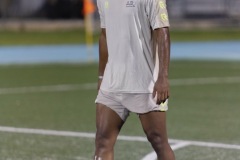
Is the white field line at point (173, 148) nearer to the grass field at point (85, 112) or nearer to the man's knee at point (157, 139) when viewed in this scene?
the grass field at point (85, 112)

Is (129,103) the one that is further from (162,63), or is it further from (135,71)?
(162,63)

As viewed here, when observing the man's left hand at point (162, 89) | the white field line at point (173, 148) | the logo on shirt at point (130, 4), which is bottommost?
the white field line at point (173, 148)

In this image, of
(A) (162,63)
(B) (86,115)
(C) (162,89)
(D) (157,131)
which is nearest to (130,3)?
(A) (162,63)

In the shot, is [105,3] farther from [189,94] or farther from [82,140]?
[189,94]

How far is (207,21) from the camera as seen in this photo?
43.3m

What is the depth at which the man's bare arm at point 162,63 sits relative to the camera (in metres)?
6.19

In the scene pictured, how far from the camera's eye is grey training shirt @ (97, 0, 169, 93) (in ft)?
20.6

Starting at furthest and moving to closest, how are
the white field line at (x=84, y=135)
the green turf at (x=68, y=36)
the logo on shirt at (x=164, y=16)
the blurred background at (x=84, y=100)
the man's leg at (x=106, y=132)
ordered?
1. the green turf at (x=68, y=36)
2. the white field line at (x=84, y=135)
3. the blurred background at (x=84, y=100)
4. the man's leg at (x=106, y=132)
5. the logo on shirt at (x=164, y=16)

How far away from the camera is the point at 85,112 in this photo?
12.5 m

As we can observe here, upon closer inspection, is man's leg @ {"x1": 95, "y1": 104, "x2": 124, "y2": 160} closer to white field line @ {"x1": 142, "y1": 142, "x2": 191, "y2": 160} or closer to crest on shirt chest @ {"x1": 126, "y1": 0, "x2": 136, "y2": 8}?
crest on shirt chest @ {"x1": 126, "y1": 0, "x2": 136, "y2": 8}

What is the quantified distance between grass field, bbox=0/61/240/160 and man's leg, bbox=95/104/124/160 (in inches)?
93.8

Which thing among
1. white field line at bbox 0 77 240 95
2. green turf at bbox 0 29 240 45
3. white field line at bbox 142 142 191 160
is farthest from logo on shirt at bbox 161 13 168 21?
green turf at bbox 0 29 240 45

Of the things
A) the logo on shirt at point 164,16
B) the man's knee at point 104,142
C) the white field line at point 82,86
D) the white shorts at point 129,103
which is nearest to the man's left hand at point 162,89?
the white shorts at point 129,103

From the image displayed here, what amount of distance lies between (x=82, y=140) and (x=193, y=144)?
1383mm
